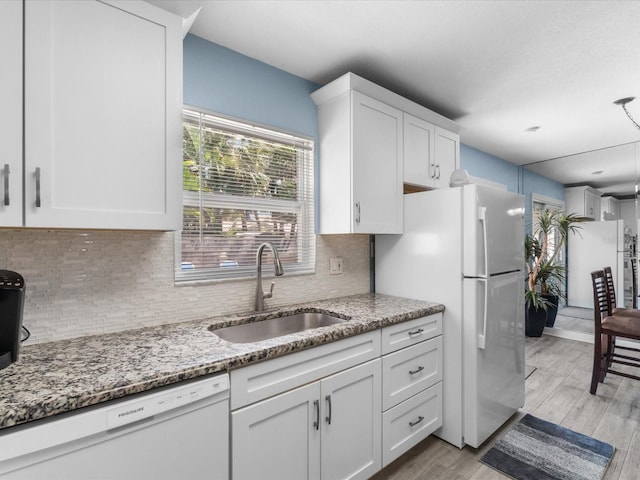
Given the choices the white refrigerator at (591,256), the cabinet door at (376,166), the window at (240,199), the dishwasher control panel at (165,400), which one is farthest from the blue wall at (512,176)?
the dishwasher control panel at (165,400)

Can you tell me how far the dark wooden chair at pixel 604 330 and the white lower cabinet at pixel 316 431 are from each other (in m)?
2.14

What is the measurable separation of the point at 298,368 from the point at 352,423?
18.8 inches

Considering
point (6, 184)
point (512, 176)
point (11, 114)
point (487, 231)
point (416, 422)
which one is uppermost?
point (512, 176)

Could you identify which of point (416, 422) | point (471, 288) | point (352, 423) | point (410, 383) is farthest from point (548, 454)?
point (352, 423)

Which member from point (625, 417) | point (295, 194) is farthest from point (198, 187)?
point (625, 417)

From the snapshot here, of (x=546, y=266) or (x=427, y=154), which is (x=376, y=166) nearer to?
(x=427, y=154)

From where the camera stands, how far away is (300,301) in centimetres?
224

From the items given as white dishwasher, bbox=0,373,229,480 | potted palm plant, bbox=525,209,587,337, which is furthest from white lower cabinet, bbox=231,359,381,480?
potted palm plant, bbox=525,209,587,337

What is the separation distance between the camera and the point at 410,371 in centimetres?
198

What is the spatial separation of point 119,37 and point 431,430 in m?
2.59

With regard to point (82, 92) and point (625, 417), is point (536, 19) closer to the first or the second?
point (82, 92)

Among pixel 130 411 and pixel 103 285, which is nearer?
pixel 130 411

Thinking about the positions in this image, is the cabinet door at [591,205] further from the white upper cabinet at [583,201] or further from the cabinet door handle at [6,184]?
the cabinet door handle at [6,184]

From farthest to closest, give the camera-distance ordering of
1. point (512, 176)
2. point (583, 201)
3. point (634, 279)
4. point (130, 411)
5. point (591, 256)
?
point (512, 176) < point (583, 201) < point (591, 256) < point (634, 279) < point (130, 411)
